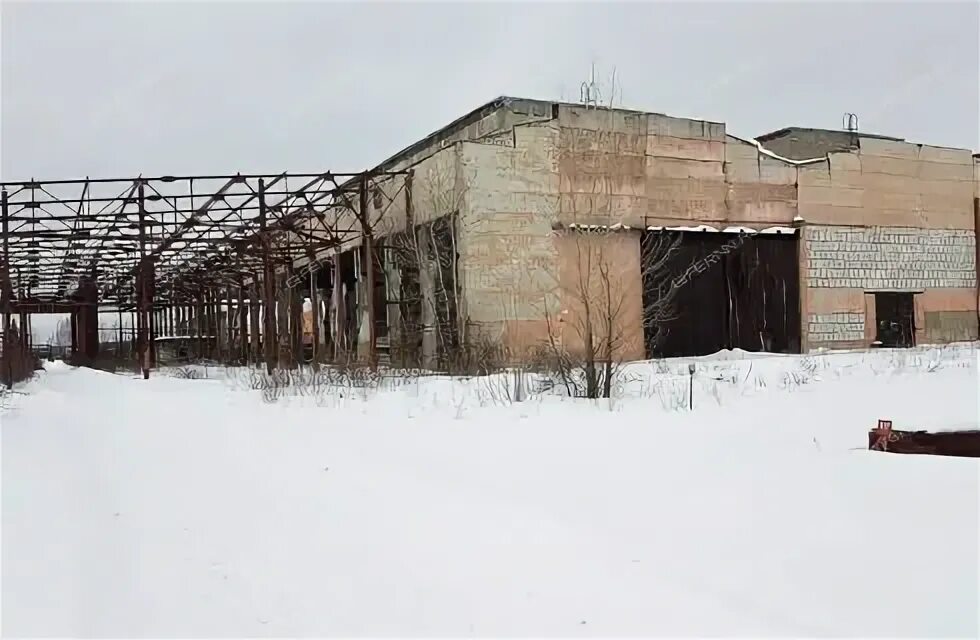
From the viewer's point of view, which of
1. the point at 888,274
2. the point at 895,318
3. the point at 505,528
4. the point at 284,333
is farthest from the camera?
the point at 284,333

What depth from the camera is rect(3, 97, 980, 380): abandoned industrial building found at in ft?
66.4

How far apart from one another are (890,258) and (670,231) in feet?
24.8

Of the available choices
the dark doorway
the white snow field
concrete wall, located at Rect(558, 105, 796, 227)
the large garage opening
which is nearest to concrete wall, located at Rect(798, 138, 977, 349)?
the dark doorway

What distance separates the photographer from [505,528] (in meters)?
5.33

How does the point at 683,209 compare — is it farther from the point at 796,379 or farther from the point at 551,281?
the point at 796,379

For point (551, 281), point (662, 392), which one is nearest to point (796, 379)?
point (662, 392)

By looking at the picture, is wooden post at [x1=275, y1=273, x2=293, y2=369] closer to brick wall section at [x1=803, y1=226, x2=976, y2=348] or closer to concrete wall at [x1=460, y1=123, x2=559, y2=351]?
concrete wall at [x1=460, y1=123, x2=559, y2=351]

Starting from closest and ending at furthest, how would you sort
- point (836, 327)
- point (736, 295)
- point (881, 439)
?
point (881, 439)
point (736, 295)
point (836, 327)

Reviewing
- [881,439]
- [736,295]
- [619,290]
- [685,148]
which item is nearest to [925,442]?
[881,439]

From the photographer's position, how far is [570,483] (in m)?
6.48

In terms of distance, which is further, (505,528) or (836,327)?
(836,327)

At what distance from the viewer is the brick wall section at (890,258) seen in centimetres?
2375

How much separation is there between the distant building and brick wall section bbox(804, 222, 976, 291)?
50 mm

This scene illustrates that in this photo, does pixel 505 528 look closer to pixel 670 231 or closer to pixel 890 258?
pixel 670 231
